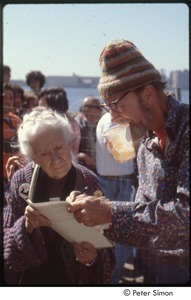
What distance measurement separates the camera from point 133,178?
338 centimetres

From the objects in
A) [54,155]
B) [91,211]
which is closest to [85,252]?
[91,211]

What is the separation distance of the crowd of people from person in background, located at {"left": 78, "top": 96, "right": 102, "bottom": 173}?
0.92 m

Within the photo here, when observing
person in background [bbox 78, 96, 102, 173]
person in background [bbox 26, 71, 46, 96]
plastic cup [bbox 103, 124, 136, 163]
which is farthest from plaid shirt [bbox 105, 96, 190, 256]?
person in background [bbox 26, 71, 46, 96]

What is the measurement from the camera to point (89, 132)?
358cm

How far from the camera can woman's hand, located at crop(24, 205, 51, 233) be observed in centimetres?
177

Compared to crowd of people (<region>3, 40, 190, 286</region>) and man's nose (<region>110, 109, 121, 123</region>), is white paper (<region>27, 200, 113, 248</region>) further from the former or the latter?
man's nose (<region>110, 109, 121, 123</region>)

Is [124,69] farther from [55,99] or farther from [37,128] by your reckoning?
[55,99]

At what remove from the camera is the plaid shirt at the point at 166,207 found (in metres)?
1.51

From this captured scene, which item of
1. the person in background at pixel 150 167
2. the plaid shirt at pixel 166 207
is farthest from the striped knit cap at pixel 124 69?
the plaid shirt at pixel 166 207

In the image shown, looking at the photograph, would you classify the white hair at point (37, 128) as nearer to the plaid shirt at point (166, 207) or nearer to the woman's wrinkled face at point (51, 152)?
the woman's wrinkled face at point (51, 152)

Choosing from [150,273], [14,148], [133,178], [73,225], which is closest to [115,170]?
[133,178]

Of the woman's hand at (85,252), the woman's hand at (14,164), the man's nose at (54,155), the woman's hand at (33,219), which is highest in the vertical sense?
the man's nose at (54,155)

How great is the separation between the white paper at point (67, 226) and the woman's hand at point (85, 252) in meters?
0.03

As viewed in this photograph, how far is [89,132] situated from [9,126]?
2.70 ft
